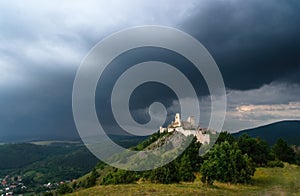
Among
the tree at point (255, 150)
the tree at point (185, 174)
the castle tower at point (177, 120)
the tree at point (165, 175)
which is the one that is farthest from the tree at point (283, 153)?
the castle tower at point (177, 120)

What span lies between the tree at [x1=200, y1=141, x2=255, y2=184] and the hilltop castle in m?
68.5

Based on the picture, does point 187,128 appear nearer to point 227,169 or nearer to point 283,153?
point 283,153

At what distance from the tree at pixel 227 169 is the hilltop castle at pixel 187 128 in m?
68.5

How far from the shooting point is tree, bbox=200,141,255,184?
170 ft

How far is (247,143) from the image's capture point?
275ft

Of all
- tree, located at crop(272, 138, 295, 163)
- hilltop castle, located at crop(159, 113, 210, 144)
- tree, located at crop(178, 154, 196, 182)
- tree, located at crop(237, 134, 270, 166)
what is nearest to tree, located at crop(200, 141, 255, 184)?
tree, located at crop(178, 154, 196, 182)

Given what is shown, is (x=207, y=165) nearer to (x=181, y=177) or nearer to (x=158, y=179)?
(x=181, y=177)

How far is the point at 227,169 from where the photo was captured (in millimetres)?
52719

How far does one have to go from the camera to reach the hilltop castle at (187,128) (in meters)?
131

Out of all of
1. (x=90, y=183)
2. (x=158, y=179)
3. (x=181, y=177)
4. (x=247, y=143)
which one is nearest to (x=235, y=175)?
(x=181, y=177)

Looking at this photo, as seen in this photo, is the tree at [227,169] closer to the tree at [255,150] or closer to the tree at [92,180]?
the tree at [255,150]

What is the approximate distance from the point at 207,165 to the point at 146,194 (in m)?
20.0

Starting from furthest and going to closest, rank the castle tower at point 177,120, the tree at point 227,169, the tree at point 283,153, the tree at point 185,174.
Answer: the castle tower at point 177,120 → the tree at point 283,153 → the tree at point 185,174 → the tree at point 227,169

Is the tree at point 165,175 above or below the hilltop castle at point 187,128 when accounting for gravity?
below
